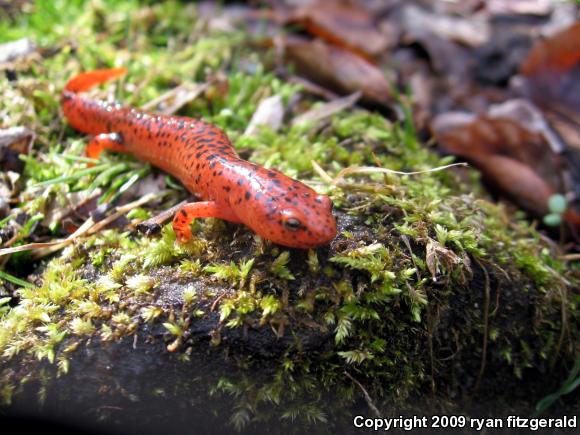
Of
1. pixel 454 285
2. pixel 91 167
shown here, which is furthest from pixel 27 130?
pixel 454 285

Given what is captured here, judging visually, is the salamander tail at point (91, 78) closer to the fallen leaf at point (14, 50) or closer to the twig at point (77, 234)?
the fallen leaf at point (14, 50)

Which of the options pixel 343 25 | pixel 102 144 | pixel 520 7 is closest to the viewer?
pixel 102 144

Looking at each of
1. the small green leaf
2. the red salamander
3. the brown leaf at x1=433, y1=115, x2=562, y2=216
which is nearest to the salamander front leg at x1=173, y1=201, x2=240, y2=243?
the red salamander

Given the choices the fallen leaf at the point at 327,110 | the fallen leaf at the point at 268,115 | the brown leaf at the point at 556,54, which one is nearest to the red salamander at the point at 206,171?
the fallen leaf at the point at 268,115

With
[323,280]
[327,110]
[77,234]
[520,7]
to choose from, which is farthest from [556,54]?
[77,234]

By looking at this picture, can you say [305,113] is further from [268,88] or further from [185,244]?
[185,244]

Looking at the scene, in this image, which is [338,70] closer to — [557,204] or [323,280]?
[557,204]

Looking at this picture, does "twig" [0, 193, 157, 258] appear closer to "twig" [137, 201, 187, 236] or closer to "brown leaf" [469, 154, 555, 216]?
"twig" [137, 201, 187, 236]
